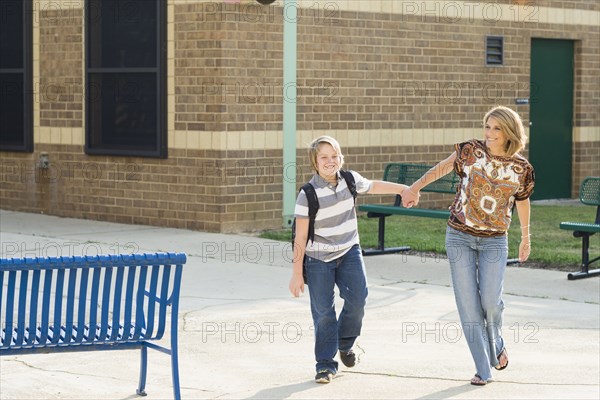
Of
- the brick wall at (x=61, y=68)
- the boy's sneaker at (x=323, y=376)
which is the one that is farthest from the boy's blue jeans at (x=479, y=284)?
the brick wall at (x=61, y=68)

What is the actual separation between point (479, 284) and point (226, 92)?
7904 mm

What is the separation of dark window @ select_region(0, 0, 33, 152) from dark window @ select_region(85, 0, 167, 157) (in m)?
1.26

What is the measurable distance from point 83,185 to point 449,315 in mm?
7840

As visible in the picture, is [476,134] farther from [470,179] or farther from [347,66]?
[470,179]

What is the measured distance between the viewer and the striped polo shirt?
7566 millimetres

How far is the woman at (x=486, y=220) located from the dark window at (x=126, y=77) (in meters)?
8.42

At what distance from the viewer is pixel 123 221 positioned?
53.2ft

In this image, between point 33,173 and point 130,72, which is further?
point 33,173

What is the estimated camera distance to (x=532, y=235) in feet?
49.9

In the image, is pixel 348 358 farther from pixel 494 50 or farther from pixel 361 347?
pixel 494 50

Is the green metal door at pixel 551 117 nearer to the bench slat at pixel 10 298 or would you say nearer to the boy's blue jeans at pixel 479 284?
the boy's blue jeans at pixel 479 284

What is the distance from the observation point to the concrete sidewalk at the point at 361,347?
296 inches

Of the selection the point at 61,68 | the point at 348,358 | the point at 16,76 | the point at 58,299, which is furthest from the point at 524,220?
the point at 16,76

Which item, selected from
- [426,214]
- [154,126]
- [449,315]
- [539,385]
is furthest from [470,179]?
[154,126]
